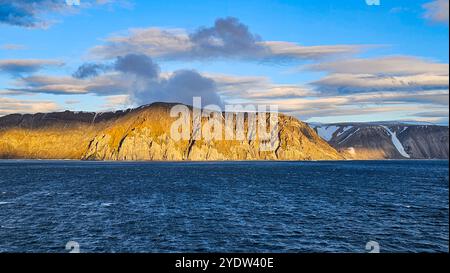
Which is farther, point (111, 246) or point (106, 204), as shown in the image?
point (106, 204)

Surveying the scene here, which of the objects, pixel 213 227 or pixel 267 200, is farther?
pixel 267 200

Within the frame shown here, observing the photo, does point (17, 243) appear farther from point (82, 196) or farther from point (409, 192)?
point (409, 192)

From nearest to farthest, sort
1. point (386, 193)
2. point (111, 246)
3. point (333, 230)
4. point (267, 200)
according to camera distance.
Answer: point (111, 246)
point (333, 230)
point (267, 200)
point (386, 193)

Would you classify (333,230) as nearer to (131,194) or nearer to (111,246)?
(111,246)

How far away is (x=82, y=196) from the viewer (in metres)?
87.1
